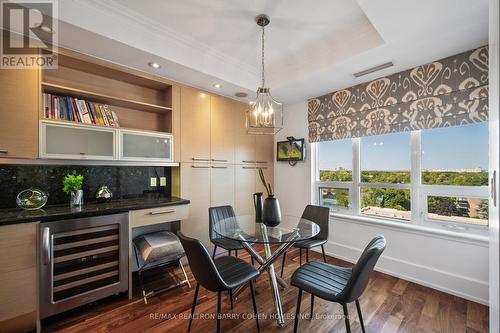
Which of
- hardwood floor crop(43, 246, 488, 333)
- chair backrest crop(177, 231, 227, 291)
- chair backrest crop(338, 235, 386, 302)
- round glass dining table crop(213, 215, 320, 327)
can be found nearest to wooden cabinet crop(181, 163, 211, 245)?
round glass dining table crop(213, 215, 320, 327)

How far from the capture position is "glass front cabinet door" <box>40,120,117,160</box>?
1.84 meters

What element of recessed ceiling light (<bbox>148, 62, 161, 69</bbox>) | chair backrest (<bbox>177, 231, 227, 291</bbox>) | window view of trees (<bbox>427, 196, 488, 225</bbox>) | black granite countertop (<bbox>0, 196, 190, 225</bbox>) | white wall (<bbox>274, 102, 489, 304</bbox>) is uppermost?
recessed ceiling light (<bbox>148, 62, 161, 69</bbox>)

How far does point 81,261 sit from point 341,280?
7.01 ft

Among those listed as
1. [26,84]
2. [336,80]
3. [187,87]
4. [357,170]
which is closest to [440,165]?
[357,170]

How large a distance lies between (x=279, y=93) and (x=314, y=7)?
4.35ft

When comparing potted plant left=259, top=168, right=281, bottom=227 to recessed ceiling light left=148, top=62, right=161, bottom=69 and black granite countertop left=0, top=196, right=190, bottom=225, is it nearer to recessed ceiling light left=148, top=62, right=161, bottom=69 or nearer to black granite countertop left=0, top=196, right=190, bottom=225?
black granite countertop left=0, top=196, right=190, bottom=225

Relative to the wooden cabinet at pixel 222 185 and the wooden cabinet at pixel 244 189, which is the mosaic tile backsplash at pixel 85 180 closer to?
the wooden cabinet at pixel 222 185

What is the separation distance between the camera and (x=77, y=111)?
2.09 meters

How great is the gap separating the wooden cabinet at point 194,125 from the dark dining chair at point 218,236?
79 cm

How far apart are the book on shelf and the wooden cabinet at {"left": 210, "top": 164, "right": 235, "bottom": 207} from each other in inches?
53.4

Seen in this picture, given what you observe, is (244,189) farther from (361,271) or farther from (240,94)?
(361,271)

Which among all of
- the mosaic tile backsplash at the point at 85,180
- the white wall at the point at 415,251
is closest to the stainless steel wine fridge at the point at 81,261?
the mosaic tile backsplash at the point at 85,180

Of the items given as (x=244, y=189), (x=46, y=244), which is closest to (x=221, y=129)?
(x=244, y=189)

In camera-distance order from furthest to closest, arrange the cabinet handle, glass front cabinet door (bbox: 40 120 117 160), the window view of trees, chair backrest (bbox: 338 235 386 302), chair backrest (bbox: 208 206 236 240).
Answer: chair backrest (bbox: 208 206 236 240) → the window view of trees → glass front cabinet door (bbox: 40 120 117 160) → the cabinet handle → chair backrest (bbox: 338 235 386 302)
